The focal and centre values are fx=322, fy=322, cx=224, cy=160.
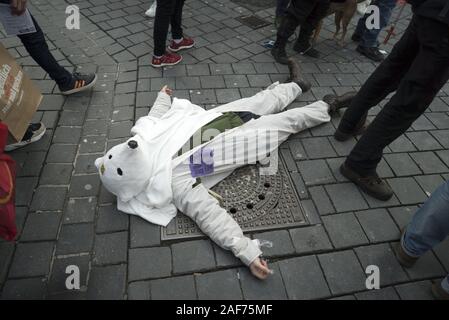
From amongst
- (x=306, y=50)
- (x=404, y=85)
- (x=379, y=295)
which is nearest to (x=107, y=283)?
(x=379, y=295)

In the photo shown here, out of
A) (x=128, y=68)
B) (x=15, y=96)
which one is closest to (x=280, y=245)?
(x=15, y=96)

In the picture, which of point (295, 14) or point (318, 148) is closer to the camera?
point (318, 148)

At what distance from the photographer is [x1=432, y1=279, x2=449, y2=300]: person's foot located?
6.62 ft

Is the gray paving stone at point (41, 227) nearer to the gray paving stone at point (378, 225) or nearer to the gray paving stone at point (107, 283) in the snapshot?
the gray paving stone at point (107, 283)

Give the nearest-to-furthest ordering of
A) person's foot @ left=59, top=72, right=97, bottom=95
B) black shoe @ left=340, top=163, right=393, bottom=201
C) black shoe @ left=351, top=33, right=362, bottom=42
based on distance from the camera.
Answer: black shoe @ left=340, top=163, right=393, bottom=201
person's foot @ left=59, top=72, right=97, bottom=95
black shoe @ left=351, top=33, right=362, bottom=42

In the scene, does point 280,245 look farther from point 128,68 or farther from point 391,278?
point 128,68

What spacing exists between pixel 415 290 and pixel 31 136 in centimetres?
323

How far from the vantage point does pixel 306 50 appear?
4.37 m

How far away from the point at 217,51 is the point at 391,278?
3.26m

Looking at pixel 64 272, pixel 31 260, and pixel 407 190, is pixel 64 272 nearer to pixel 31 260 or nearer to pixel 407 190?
pixel 31 260

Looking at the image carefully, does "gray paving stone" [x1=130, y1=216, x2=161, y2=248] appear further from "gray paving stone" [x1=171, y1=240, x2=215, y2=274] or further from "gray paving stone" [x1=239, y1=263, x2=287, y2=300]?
"gray paving stone" [x1=239, y1=263, x2=287, y2=300]

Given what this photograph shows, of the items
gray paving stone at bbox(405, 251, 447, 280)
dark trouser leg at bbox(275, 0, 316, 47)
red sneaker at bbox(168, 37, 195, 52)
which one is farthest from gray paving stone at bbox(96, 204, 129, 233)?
dark trouser leg at bbox(275, 0, 316, 47)

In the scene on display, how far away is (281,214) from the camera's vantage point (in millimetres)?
2441

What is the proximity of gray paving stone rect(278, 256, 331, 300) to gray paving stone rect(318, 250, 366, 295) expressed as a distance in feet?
0.17
